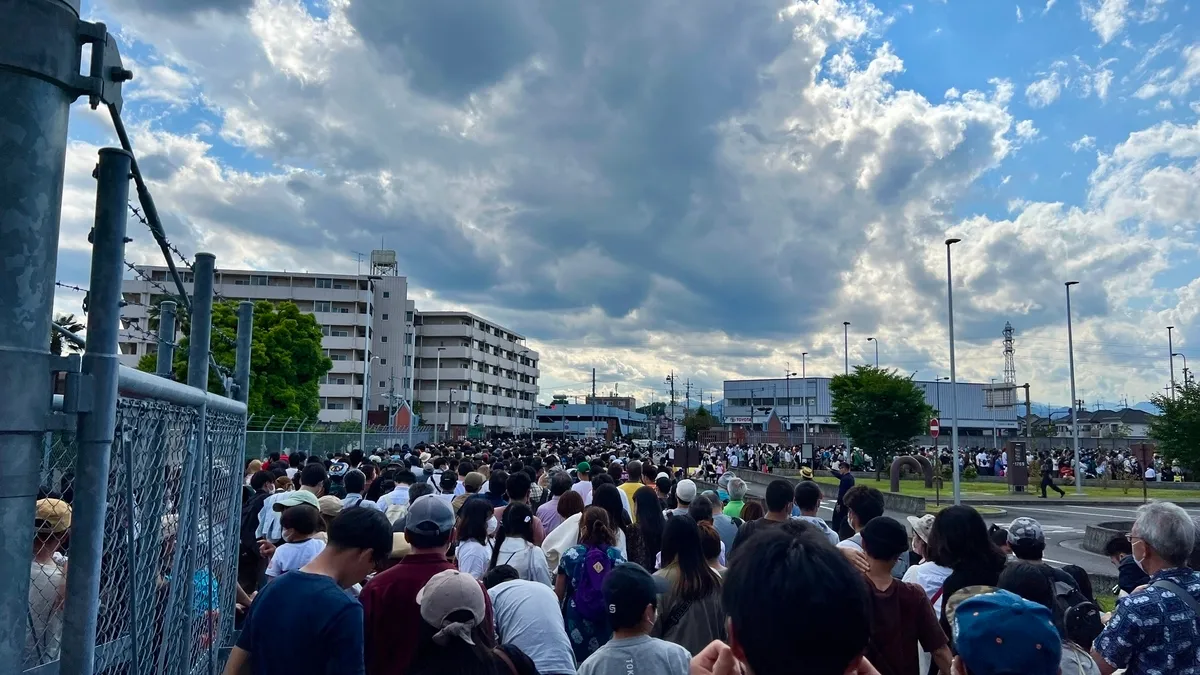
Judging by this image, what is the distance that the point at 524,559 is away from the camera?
17.1ft

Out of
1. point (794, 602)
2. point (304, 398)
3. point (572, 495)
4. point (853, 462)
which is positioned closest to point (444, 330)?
point (304, 398)

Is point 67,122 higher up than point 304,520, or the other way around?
point 67,122

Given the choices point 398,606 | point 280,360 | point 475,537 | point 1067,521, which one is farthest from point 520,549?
point 280,360

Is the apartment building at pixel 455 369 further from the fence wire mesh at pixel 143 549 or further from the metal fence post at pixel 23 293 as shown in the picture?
the metal fence post at pixel 23 293

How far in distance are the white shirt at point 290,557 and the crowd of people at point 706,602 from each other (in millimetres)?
13

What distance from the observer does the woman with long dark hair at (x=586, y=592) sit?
495cm

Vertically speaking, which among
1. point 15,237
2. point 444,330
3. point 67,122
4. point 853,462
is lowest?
point 853,462

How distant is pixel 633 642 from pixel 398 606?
1108 millimetres

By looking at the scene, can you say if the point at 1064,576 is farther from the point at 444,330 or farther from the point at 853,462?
the point at 444,330

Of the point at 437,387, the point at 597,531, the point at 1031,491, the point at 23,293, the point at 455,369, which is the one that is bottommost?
the point at 1031,491

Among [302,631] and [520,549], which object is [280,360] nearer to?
[520,549]

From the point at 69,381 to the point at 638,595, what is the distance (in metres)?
2.24

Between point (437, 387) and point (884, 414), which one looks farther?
point (437, 387)

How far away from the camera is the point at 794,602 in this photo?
1.72 meters
